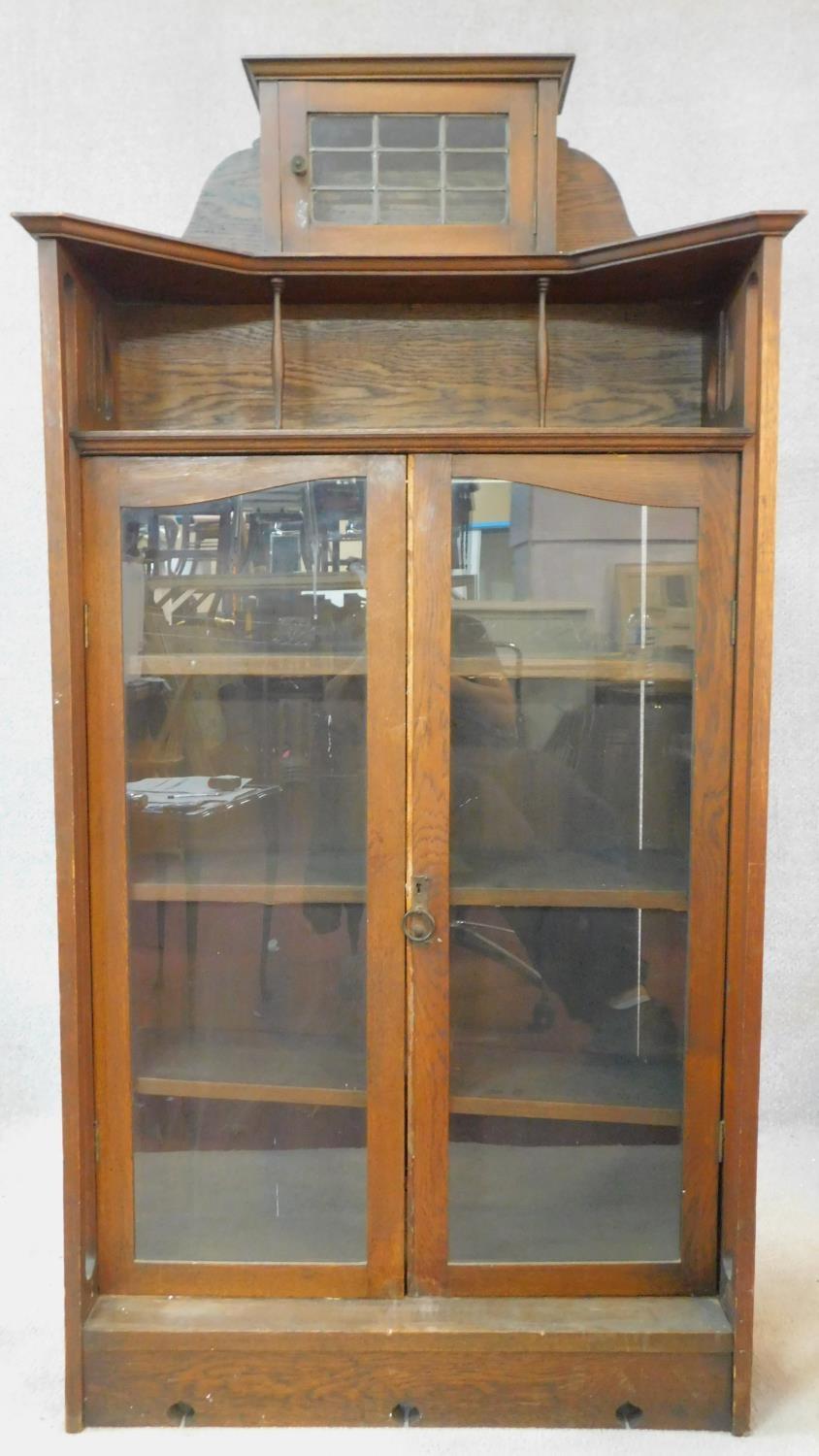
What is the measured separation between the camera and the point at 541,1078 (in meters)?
1.70

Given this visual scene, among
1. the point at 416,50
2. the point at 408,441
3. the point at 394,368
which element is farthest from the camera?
the point at 416,50

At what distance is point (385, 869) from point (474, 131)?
3.76 feet

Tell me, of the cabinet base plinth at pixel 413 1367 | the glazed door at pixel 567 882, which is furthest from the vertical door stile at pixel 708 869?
the cabinet base plinth at pixel 413 1367

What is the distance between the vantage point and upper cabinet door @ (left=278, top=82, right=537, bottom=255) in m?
1.70

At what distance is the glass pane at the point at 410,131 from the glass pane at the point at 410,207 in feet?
0.24

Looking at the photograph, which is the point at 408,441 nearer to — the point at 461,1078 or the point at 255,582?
the point at 255,582

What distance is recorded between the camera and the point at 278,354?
5.57 ft

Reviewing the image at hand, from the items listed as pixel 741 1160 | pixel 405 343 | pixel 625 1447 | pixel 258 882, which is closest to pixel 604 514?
pixel 405 343

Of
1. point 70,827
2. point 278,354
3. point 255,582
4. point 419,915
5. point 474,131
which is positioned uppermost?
point 474,131

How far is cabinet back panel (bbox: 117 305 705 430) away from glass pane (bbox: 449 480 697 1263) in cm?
31

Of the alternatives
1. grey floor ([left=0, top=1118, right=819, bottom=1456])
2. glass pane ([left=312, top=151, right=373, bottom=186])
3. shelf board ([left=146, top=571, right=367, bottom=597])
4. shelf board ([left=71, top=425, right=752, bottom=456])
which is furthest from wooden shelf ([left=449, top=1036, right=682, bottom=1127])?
glass pane ([left=312, top=151, right=373, bottom=186])

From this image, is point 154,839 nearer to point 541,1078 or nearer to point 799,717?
point 541,1078

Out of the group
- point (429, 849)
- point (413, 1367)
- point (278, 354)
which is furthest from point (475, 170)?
point (413, 1367)

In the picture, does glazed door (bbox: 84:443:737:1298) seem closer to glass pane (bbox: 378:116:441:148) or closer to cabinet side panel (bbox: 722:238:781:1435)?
cabinet side panel (bbox: 722:238:781:1435)
